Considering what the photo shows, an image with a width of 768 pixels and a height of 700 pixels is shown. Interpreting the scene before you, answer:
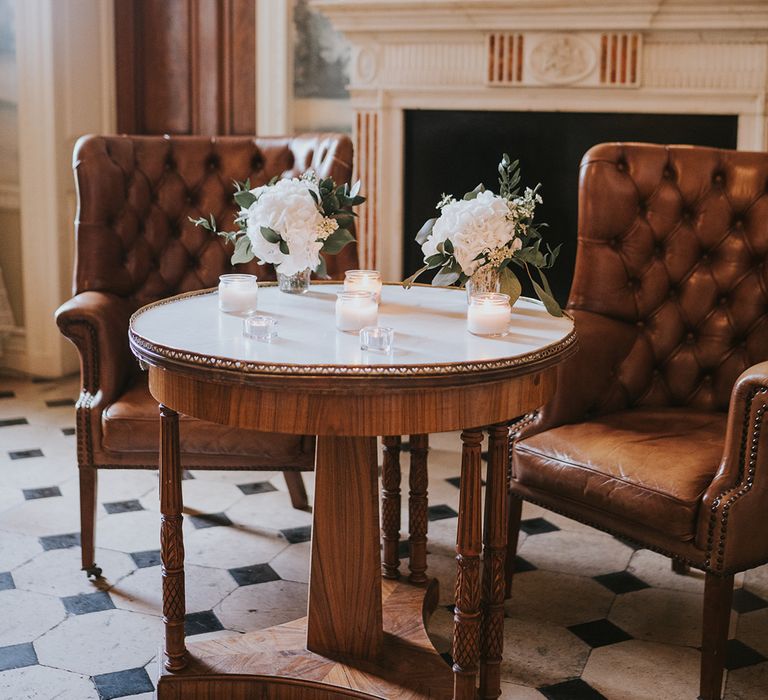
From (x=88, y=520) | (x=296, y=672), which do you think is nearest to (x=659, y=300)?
(x=296, y=672)

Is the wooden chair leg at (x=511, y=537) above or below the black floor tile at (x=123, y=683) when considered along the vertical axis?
above

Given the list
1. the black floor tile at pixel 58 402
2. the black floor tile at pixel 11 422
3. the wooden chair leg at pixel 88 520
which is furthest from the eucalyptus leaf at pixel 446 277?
the black floor tile at pixel 58 402

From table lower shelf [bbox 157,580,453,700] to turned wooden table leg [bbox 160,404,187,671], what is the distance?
0.18ft

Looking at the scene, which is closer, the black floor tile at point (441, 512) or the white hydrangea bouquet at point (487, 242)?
the white hydrangea bouquet at point (487, 242)

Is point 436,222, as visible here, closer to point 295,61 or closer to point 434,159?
point 434,159

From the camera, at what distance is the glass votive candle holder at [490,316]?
1.92 metres

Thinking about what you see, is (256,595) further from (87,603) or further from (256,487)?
(256,487)

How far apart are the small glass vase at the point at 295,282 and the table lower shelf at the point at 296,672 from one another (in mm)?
798

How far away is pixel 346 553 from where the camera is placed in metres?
1.98

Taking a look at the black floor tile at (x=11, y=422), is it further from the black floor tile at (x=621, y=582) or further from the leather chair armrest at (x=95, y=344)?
the black floor tile at (x=621, y=582)

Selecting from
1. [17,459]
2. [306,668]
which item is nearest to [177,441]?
[306,668]

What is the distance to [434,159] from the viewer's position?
4.37m

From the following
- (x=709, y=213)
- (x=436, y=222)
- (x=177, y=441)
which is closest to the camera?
(x=177, y=441)

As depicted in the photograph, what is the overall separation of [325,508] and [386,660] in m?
0.34
